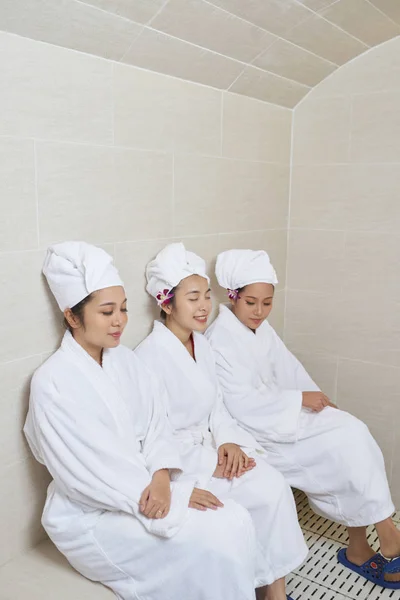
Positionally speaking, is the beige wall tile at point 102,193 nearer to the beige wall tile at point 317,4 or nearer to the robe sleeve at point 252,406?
the robe sleeve at point 252,406

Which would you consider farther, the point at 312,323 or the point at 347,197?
the point at 312,323

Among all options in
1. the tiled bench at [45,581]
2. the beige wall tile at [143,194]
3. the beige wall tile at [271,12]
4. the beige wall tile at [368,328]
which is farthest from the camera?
the beige wall tile at [368,328]

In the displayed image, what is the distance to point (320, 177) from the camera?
9.00ft

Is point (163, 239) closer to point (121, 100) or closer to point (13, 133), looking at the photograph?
point (121, 100)

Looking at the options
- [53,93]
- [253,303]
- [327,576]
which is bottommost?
[327,576]

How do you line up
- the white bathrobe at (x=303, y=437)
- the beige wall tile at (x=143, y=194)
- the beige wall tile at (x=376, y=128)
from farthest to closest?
the beige wall tile at (x=376, y=128) → the white bathrobe at (x=303, y=437) → the beige wall tile at (x=143, y=194)

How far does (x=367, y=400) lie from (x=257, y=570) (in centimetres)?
113

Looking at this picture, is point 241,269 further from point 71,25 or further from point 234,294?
point 71,25

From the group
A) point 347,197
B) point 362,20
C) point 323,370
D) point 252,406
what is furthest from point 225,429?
point 362,20

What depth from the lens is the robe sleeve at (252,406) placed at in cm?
226

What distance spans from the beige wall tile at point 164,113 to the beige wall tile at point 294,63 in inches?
9.4

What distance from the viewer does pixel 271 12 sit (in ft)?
6.38

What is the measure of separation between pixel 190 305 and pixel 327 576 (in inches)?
44.5

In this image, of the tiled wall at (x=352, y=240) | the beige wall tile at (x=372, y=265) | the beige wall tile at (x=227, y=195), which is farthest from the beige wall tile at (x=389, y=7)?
the beige wall tile at (x=372, y=265)
